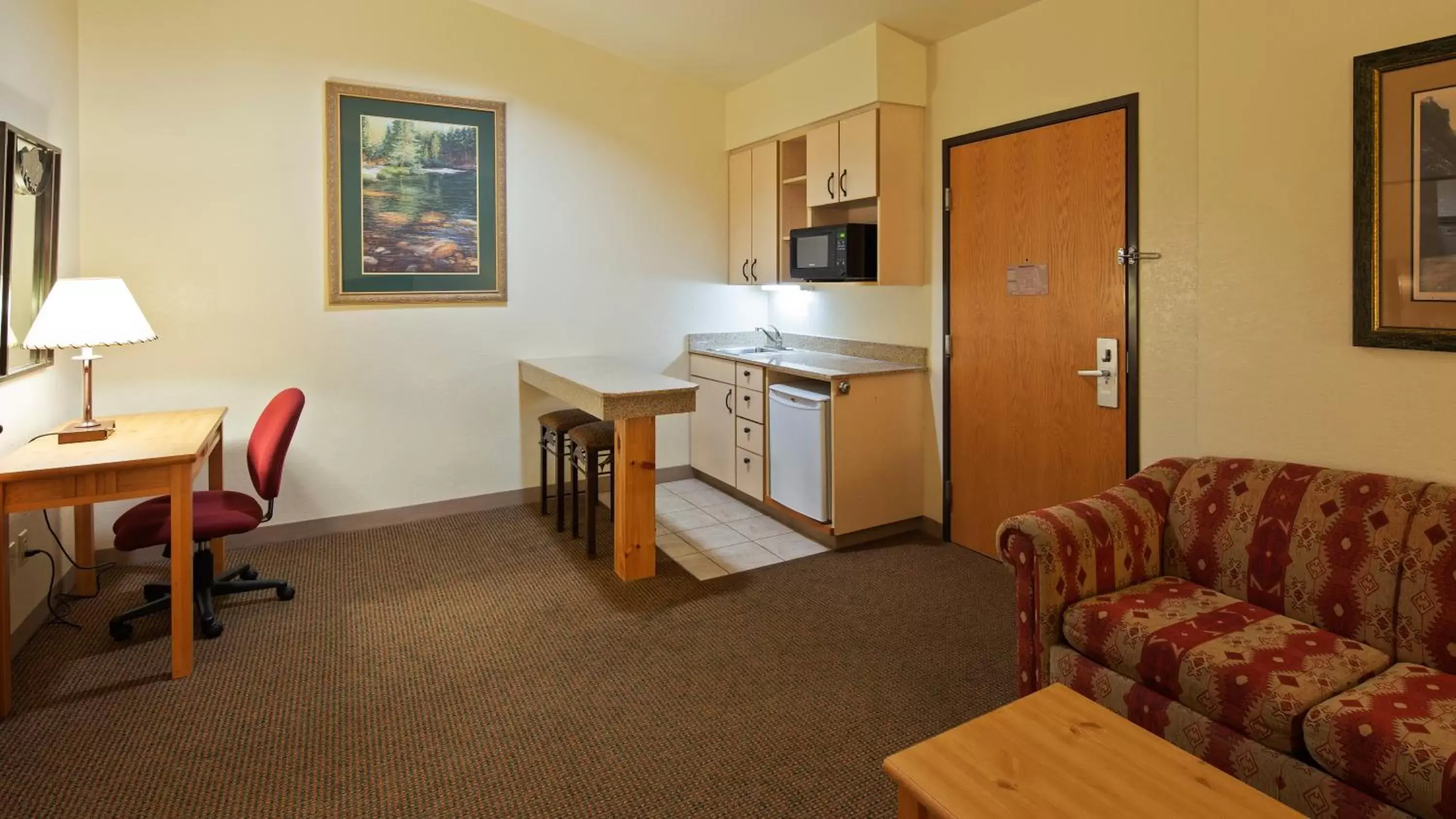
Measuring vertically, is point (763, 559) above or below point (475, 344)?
below

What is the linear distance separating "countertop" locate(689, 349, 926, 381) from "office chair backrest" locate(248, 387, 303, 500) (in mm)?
2289

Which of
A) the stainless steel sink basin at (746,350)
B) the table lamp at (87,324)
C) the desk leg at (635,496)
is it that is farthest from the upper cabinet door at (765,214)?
the table lamp at (87,324)

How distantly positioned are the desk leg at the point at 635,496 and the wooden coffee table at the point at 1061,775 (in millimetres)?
2126

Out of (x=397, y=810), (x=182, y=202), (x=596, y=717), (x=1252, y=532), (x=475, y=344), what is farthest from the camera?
(x=475, y=344)

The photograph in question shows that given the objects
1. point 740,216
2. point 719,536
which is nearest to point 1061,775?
point 719,536

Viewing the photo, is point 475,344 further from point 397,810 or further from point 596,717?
point 397,810

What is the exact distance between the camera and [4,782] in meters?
2.23

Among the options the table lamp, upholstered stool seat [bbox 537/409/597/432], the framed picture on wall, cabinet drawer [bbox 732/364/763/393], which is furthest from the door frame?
the table lamp

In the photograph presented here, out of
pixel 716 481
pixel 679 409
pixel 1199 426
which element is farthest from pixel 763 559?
pixel 1199 426

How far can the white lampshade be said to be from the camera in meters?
2.91

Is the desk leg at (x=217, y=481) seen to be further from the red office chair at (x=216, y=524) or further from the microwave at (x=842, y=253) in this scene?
the microwave at (x=842, y=253)

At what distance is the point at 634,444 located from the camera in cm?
363

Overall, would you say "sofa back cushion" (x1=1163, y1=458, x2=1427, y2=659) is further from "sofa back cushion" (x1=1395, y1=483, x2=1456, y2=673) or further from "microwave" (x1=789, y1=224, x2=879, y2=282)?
"microwave" (x1=789, y1=224, x2=879, y2=282)

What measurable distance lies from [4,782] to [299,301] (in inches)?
102
